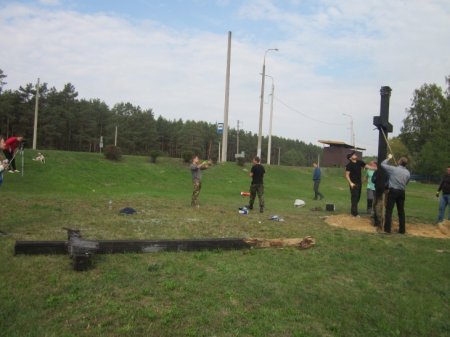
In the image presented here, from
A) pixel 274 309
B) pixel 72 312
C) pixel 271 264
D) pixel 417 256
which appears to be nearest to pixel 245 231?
pixel 271 264

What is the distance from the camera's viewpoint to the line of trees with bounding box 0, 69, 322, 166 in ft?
197

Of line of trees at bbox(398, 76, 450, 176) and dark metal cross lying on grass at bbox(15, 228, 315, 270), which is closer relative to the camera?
dark metal cross lying on grass at bbox(15, 228, 315, 270)

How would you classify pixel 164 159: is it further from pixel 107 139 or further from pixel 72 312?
pixel 107 139

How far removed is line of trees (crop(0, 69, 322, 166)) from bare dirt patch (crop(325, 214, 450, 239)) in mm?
42045

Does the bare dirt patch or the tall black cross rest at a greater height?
the tall black cross

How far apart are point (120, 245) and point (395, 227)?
816 cm

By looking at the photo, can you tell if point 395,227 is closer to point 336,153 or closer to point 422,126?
point 336,153

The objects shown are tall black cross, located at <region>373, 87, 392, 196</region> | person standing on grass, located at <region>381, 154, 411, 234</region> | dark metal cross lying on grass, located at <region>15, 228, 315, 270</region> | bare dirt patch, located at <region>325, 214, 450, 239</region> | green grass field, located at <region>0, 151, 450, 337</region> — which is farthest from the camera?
tall black cross, located at <region>373, 87, 392, 196</region>

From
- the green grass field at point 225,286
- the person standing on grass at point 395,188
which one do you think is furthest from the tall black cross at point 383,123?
the green grass field at point 225,286

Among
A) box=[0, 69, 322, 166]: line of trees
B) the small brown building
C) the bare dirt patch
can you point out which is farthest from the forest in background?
the bare dirt patch

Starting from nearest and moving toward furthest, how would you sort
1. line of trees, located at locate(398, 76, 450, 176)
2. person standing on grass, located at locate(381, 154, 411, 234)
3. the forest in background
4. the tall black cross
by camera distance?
person standing on grass, located at locate(381, 154, 411, 234)
the tall black cross
the forest in background
line of trees, located at locate(398, 76, 450, 176)

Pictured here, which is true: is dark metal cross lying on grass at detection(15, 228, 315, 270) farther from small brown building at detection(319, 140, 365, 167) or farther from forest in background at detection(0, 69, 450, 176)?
small brown building at detection(319, 140, 365, 167)

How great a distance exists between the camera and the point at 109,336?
14.6 ft

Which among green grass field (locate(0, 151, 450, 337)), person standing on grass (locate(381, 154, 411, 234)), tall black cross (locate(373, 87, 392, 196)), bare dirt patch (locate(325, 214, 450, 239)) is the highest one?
tall black cross (locate(373, 87, 392, 196))
